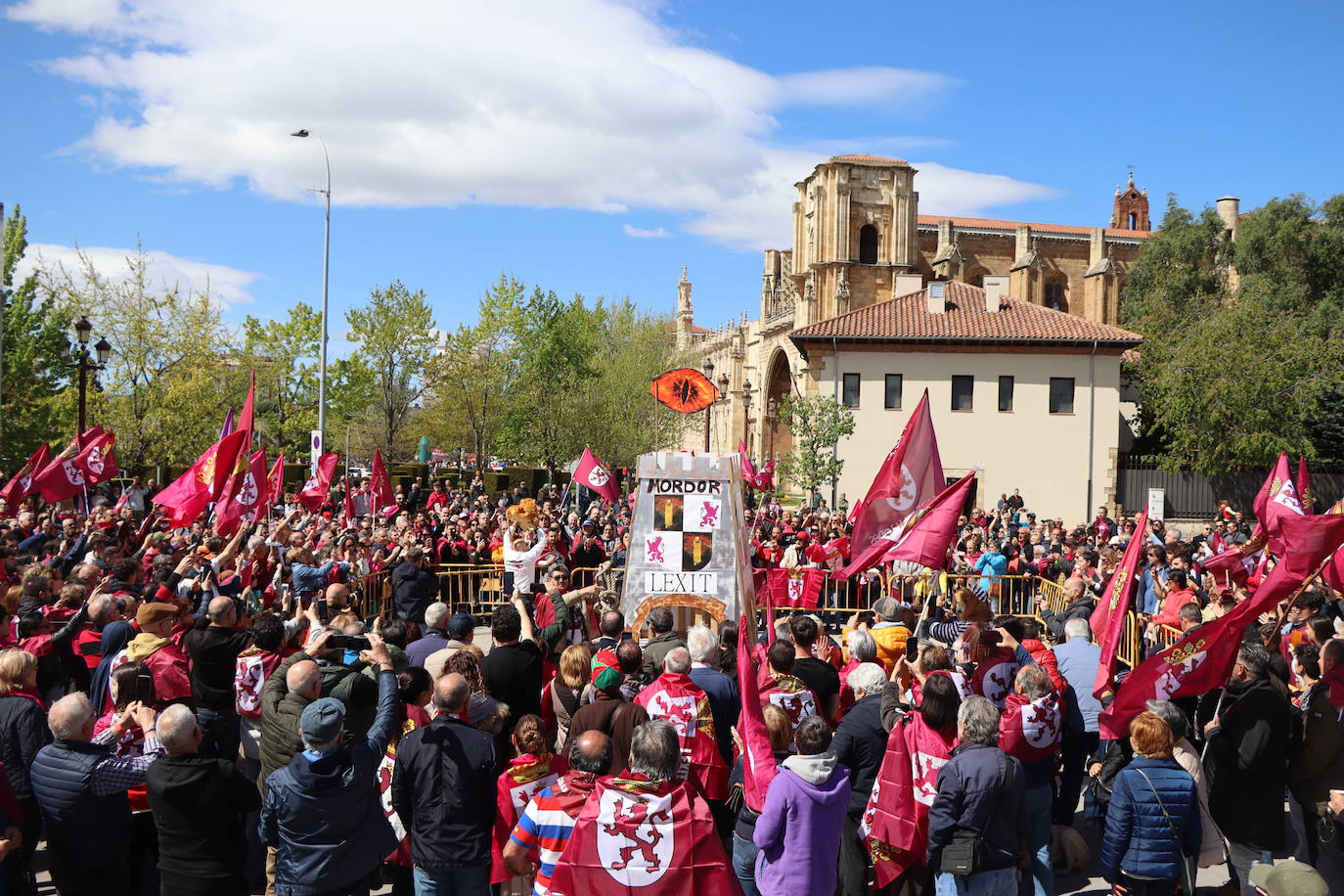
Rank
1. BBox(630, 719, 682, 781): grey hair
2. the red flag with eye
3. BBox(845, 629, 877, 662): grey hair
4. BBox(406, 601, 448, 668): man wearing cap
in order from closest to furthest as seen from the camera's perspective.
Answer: BBox(630, 719, 682, 781): grey hair → BBox(845, 629, 877, 662): grey hair → BBox(406, 601, 448, 668): man wearing cap → the red flag with eye

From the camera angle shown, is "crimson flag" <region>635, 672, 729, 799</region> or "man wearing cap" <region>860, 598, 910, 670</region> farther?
"man wearing cap" <region>860, 598, 910, 670</region>

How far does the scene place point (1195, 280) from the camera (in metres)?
50.6

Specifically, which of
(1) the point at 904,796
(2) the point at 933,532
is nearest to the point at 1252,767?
(1) the point at 904,796

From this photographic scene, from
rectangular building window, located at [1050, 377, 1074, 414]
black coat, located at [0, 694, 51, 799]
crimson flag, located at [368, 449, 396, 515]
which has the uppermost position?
rectangular building window, located at [1050, 377, 1074, 414]

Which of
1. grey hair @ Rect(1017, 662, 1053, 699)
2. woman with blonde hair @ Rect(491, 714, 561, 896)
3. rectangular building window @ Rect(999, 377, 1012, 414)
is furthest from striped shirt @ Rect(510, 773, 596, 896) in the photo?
rectangular building window @ Rect(999, 377, 1012, 414)

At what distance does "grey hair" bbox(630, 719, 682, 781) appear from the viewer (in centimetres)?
466

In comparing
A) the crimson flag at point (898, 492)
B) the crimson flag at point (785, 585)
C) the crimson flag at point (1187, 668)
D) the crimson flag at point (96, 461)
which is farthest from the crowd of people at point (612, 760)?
the crimson flag at point (96, 461)

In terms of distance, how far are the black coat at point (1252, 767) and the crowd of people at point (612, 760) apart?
0.05 feet

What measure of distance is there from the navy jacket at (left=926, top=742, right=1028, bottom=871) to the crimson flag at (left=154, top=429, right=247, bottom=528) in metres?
10.1

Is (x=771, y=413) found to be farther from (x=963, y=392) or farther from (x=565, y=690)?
(x=565, y=690)

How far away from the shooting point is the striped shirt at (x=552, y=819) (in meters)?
4.87

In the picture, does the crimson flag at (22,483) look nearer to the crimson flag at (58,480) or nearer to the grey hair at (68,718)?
the crimson flag at (58,480)

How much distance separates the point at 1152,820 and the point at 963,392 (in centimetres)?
3337

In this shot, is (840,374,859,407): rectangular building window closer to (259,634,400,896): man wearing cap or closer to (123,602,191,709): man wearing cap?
(123,602,191,709): man wearing cap
